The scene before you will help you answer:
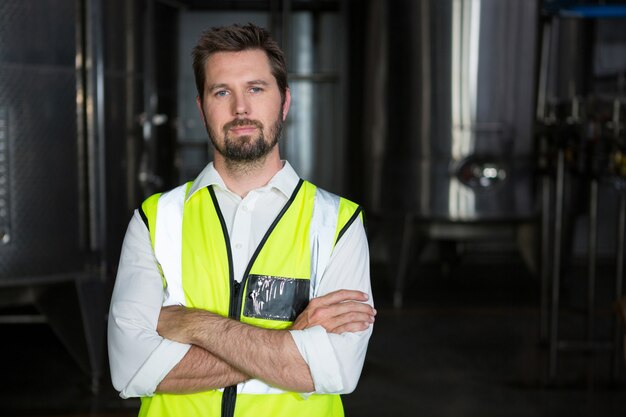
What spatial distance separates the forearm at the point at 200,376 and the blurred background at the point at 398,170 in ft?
5.34

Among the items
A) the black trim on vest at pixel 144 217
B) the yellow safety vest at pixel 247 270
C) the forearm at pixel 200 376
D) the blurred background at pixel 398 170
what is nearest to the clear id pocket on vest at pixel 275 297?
the yellow safety vest at pixel 247 270

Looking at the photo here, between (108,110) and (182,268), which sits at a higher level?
(108,110)

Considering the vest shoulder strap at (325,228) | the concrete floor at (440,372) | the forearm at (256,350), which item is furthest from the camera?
the concrete floor at (440,372)

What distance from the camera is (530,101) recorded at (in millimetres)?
6215

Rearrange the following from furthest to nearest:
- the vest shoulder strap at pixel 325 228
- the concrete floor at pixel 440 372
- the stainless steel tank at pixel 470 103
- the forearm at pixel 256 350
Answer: the stainless steel tank at pixel 470 103 < the concrete floor at pixel 440 372 < the vest shoulder strap at pixel 325 228 < the forearm at pixel 256 350

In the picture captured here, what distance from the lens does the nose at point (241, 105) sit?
1.84 m

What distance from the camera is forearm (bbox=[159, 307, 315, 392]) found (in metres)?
1.79

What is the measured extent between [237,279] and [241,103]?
0.35m

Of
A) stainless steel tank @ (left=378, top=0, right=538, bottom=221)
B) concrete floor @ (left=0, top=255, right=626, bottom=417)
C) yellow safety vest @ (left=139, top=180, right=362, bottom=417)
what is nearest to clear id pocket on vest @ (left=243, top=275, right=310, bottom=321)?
yellow safety vest @ (left=139, top=180, right=362, bottom=417)

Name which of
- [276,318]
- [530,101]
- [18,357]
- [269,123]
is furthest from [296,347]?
[530,101]

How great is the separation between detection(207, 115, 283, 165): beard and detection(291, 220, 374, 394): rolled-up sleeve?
0.79ft

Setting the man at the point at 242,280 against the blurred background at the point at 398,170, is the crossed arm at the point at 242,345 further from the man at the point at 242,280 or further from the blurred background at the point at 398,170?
the blurred background at the point at 398,170

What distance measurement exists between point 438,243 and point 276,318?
6.27 m

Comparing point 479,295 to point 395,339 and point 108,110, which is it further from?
point 108,110
